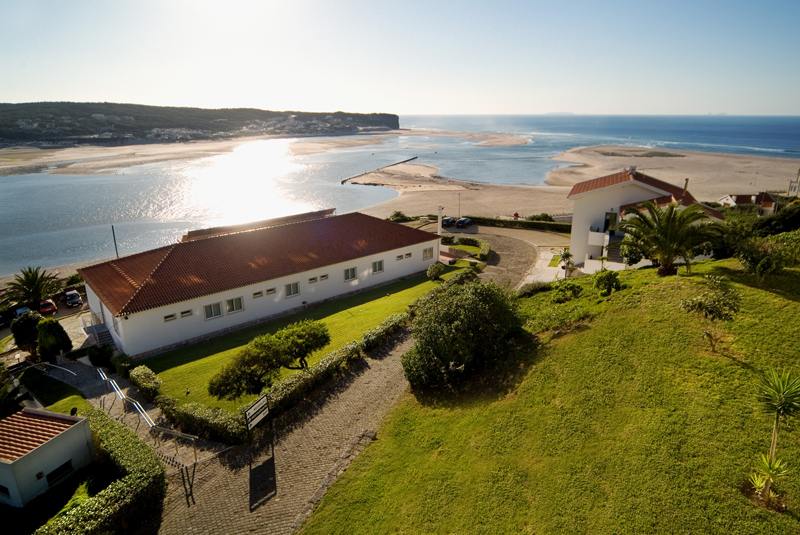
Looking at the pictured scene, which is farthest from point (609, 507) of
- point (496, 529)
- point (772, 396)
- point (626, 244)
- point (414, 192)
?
point (414, 192)

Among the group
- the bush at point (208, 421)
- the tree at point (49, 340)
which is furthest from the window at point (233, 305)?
the bush at point (208, 421)

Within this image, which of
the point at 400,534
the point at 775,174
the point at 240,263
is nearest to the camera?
the point at 400,534

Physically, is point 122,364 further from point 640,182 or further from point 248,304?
point 640,182

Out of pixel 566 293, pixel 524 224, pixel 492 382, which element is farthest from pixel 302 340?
pixel 524 224

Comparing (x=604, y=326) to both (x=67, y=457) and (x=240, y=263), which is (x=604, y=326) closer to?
(x=67, y=457)

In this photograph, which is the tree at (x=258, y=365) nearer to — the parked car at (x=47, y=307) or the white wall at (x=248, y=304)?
the white wall at (x=248, y=304)

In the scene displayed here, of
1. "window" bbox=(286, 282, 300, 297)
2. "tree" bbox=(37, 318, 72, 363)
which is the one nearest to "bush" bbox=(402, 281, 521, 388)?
"window" bbox=(286, 282, 300, 297)

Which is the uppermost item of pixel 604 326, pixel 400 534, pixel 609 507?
pixel 604 326
